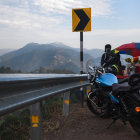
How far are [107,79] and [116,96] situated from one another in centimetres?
93

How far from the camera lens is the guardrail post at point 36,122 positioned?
363 centimetres

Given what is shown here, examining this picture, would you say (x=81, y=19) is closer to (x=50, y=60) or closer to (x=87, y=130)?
(x=87, y=130)

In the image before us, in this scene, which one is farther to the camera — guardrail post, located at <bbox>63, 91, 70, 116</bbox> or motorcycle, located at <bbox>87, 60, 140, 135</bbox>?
guardrail post, located at <bbox>63, 91, 70, 116</bbox>

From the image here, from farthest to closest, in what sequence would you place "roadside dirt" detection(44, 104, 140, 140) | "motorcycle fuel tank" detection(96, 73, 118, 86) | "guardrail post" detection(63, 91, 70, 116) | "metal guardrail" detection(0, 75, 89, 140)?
"guardrail post" detection(63, 91, 70, 116) < "motorcycle fuel tank" detection(96, 73, 118, 86) < "roadside dirt" detection(44, 104, 140, 140) < "metal guardrail" detection(0, 75, 89, 140)

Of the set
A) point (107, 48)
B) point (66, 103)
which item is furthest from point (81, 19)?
point (66, 103)

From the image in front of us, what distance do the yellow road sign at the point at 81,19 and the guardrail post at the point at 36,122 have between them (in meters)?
4.79

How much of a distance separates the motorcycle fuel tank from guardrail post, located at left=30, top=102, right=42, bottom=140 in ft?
6.68

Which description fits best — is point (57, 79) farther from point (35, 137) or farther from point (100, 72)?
point (35, 137)

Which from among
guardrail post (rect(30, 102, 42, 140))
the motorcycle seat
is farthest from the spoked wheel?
guardrail post (rect(30, 102, 42, 140))

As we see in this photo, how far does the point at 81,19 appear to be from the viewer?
8.09 m

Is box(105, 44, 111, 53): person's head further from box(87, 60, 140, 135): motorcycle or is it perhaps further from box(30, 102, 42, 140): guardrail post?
box(30, 102, 42, 140): guardrail post

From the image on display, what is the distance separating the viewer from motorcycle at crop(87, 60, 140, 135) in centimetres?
409

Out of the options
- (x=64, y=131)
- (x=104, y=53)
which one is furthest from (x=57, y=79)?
(x=104, y=53)

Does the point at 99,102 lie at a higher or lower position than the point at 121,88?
lower
